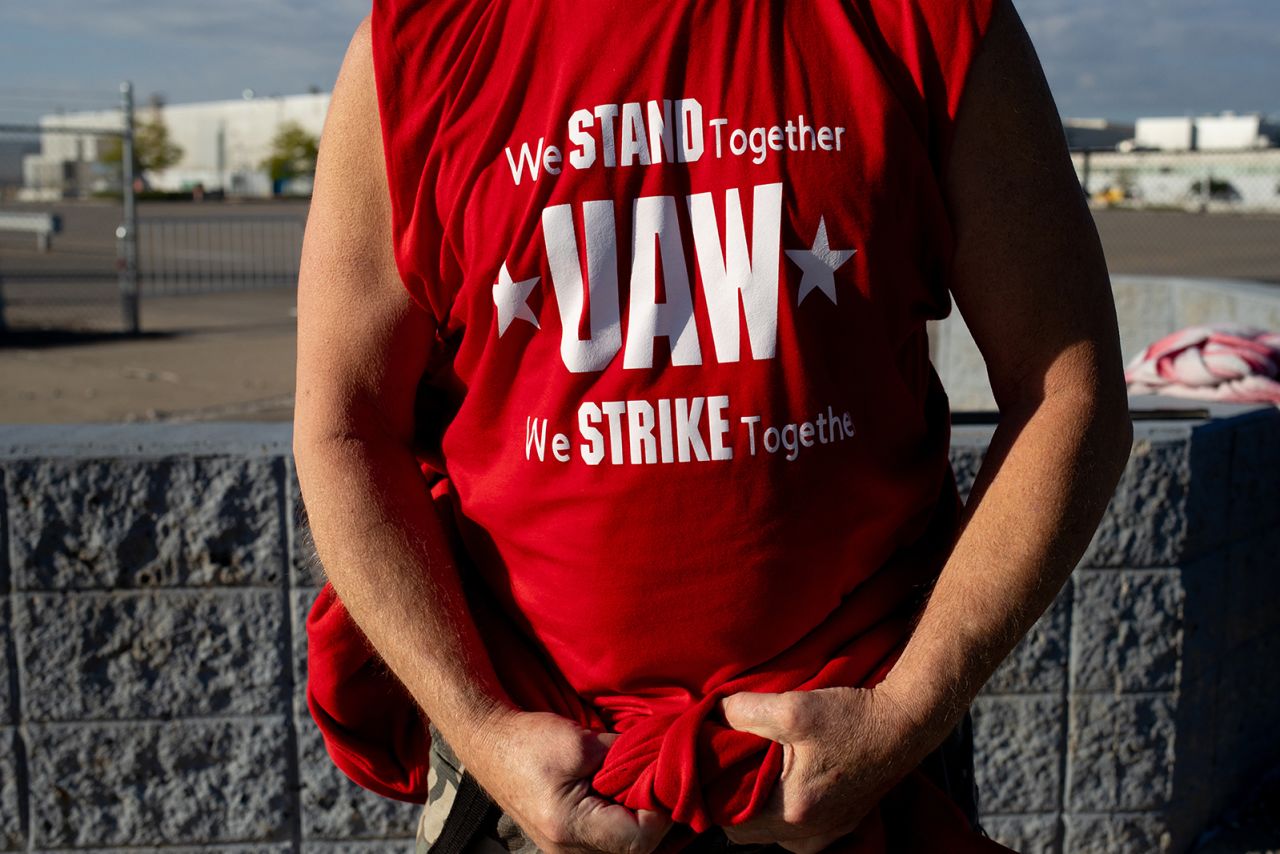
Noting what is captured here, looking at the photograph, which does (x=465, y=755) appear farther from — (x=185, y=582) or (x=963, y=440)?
(x=963, y=440)

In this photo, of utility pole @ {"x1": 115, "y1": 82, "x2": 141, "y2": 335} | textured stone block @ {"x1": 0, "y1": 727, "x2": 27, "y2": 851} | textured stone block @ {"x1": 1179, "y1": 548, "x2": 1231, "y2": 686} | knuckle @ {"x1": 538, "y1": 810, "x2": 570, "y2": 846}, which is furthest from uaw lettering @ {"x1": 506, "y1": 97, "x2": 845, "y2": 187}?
utility pole @ {"x1": 115, "y1": 82, "x2": 141, "y2": 335}

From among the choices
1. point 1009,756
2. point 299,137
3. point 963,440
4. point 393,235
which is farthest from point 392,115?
point 299,137

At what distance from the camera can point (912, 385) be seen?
1.47 meters

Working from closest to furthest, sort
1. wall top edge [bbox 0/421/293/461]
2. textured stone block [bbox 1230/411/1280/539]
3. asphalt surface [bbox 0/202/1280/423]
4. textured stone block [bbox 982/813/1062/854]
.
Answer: wall top edge [bbox 0/421/293/461] < textured stone block [bbox 982/813/1062/854] < textured stone block [bbox 1230/411/1280/539] < asphalt surface [bbox 0/202/1280/423]

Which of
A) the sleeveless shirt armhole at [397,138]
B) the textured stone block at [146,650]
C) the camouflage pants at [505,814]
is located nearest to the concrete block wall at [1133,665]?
the camouflage pants at [505,814]

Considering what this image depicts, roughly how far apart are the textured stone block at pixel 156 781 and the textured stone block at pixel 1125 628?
6.15ft

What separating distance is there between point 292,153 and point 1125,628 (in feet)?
249

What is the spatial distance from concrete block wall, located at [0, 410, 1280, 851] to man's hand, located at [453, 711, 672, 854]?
154 centimetres

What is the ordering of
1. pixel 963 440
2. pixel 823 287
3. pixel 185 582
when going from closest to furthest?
1. pixel 823 287
2. pixel 185 582
3. pixel 963 440

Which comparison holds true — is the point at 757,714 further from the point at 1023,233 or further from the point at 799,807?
the point at 1023,233

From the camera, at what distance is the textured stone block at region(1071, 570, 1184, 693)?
3.12m

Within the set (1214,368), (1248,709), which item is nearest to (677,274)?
(1248,709)

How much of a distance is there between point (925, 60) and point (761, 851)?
2.84 feet

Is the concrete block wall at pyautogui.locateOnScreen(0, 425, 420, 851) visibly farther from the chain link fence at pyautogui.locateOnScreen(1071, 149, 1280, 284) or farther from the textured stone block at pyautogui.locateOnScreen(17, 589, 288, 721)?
the chain link fence at pyautogui.locateOnScreen(1071, 149, 1280, 284)
